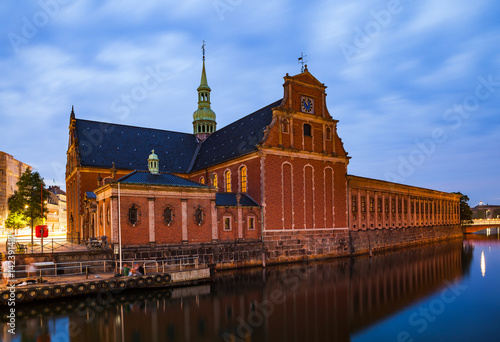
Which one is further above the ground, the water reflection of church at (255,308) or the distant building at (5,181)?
the distant building at (5,181)

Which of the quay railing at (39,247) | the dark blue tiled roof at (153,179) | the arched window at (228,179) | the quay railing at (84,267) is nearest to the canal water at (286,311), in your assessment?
the quay railing at (84,267)

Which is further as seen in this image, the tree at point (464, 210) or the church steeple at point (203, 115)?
the tree at point (464, 210)

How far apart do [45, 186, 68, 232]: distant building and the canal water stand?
326 ft

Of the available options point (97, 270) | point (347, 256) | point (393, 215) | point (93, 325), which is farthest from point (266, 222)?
point (393, 215)

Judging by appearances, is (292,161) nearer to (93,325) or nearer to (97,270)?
(97,270)

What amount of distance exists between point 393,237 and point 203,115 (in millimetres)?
38488

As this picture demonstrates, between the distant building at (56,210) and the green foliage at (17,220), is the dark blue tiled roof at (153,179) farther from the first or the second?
the distant building at (56,210)

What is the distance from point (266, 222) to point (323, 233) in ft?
29.3

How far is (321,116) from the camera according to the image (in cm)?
4753

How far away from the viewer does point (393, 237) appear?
61875 millimetres

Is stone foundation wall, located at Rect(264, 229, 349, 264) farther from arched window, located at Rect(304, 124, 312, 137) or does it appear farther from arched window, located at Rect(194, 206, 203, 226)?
arched window, located at Rect(304, 124, 312, 137)

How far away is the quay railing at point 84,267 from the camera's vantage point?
27091mm

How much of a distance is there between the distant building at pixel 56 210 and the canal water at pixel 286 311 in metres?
99.2

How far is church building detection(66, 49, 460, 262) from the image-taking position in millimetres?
35094
